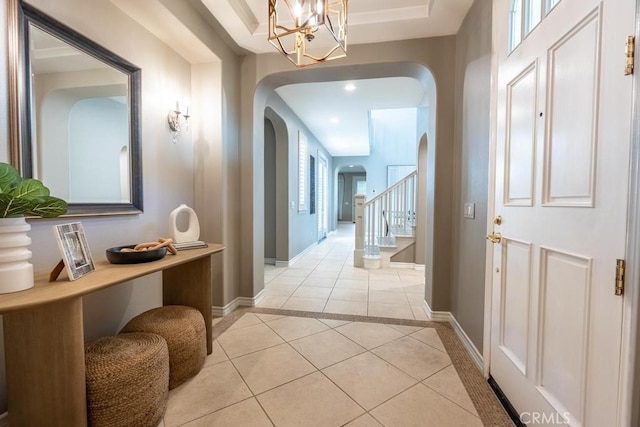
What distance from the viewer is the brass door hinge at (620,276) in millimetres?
788

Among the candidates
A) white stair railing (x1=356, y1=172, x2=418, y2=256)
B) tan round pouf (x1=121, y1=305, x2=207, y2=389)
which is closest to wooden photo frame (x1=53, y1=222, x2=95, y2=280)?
tan round pouf (x1=121, y1=305, x2=207, y2=389)

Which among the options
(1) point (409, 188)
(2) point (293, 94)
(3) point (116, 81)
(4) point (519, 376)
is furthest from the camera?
(1) point (409, 188)

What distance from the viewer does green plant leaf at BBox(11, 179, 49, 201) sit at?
92 centimetres

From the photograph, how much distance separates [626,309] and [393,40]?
2.61 metres

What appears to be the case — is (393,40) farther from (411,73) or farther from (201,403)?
(201,403)

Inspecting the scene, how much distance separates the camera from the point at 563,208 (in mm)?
1042

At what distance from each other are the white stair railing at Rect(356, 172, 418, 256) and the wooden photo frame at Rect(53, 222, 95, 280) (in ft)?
13.2

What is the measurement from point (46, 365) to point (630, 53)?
7.71 ft

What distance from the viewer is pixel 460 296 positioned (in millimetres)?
2191

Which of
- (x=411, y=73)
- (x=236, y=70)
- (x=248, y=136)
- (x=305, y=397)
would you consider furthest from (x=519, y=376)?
(x=236, y=70)

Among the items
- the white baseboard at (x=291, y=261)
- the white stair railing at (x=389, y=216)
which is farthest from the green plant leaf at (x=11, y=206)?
the white stair railing at (x=389, y=216)

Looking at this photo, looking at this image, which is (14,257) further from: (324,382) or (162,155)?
(324,382)

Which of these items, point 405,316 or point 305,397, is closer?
point 305,397

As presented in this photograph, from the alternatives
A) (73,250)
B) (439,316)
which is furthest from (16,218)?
(439,316)
